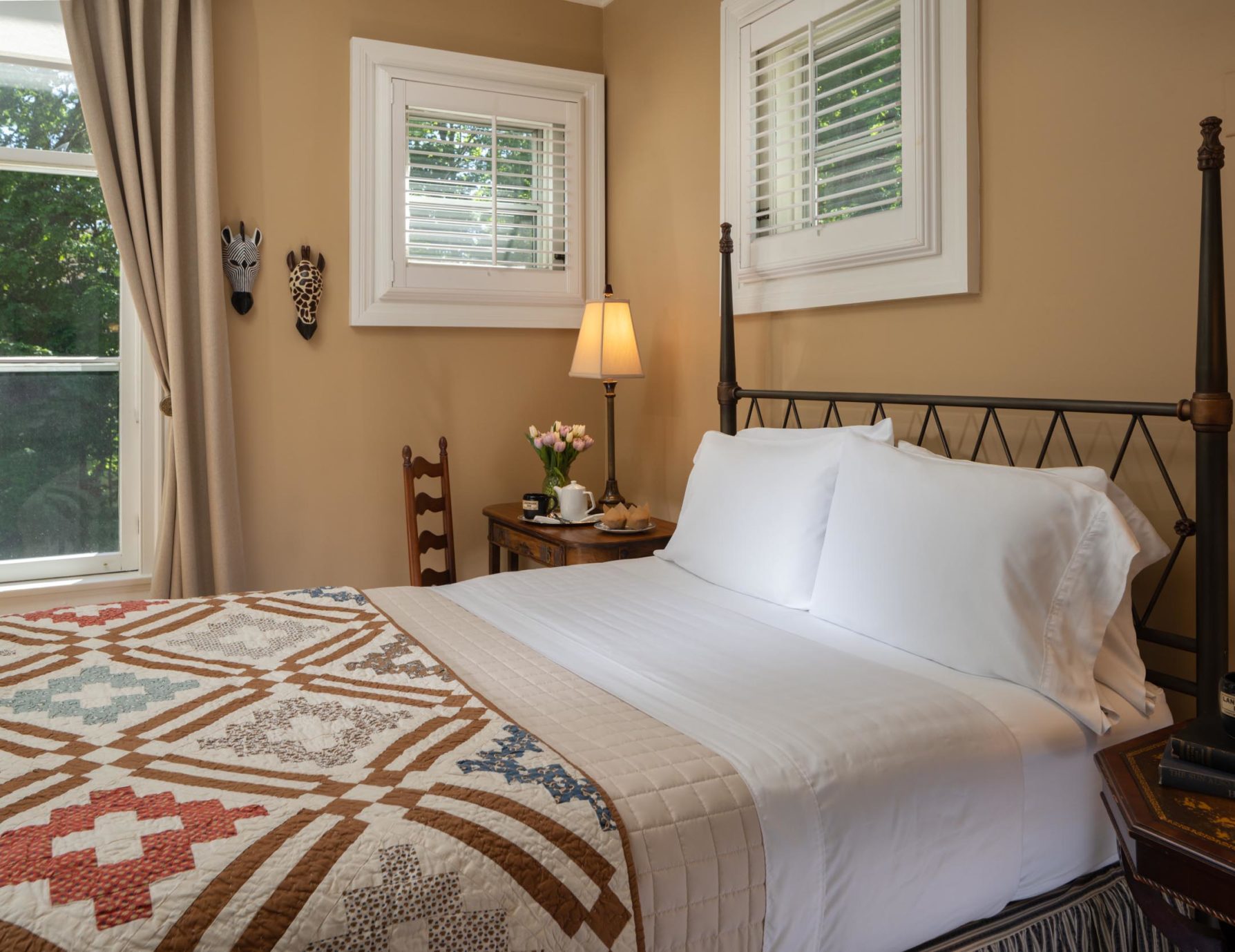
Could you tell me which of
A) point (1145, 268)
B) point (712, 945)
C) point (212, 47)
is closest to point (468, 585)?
point (712, 945)

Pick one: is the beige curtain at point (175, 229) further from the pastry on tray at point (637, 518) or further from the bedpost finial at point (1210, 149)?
the bedpost finial at point (1210, 149)

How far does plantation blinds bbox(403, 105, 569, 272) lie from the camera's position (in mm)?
3701

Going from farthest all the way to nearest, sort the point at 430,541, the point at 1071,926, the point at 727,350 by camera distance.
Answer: the point at 430,541 < the point at 727,350 < the point at 1071,926

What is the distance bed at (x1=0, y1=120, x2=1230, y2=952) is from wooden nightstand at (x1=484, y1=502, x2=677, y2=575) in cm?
99

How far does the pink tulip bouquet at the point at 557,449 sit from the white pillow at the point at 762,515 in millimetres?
880

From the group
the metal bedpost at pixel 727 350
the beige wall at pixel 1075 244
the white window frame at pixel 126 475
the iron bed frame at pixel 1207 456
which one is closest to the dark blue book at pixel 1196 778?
the iron bed frame at pixel 1207 456

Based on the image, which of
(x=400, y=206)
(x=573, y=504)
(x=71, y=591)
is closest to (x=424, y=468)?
(x=573, y=504)

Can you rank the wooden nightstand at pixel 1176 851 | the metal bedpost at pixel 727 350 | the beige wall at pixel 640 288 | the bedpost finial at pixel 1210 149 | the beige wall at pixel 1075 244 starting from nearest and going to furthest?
the wooden nightstand at pixel 1176 851 < the bedpost finial at pixel 1210 149 < the beige wall at pixel 1075 244 < the beige wall at pixel 640 288 < the metal bedpost at pixel 727 350

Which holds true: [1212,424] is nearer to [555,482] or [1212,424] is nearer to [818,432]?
[818,432]

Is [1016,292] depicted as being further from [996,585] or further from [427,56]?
[427,56]

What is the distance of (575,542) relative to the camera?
10.2 ft

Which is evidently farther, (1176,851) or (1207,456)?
(1207,456)

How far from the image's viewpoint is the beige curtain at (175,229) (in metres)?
3.17

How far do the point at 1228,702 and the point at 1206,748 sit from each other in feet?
0.23
